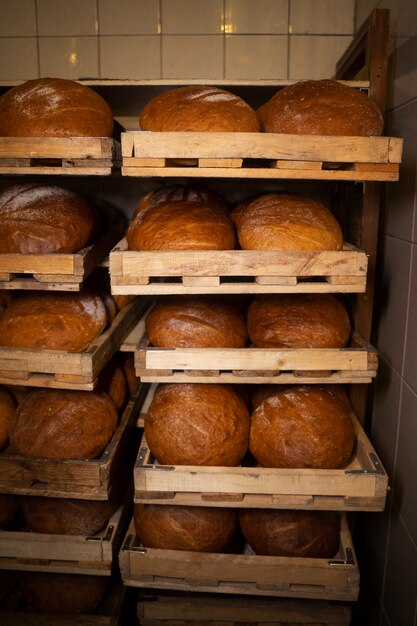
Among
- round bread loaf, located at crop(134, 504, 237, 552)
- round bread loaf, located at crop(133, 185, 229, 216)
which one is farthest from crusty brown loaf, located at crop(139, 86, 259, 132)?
round bread loaf, located at crop(134, 504, 237, 552)

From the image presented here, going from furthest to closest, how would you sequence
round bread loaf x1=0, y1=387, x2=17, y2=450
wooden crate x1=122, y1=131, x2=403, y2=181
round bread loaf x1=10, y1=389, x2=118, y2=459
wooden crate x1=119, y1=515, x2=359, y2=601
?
1. round bread loaf x1=0, y1=387, x2=17, y2=450
2. round bread loaf x1=10, y1=389, x2=118, y2=459
3. wooden crate x1=119, y1=515, x2=359, y2=601
4. wooden crate x1=122, y1=131, x2=403, y2=181

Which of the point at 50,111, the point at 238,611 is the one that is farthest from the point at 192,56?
the point at 238,611

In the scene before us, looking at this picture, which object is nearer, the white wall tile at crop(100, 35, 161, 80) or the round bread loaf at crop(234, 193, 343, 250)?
the round bread loaf at crop(234, 193, 343, 250)

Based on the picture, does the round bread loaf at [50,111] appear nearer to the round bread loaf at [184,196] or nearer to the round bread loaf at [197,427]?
the round bread loaf at [184,196]

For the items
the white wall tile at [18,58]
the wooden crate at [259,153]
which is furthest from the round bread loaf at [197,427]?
the white wall tile at [18,58]

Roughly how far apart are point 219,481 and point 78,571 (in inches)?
30.8

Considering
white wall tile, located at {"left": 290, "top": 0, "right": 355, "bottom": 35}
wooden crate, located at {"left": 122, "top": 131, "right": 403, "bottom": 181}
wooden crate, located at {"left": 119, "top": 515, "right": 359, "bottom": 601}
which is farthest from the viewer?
Result: white wall tile, located at {"left": 290, "top": 0, "right": 355, "bottom": 35}

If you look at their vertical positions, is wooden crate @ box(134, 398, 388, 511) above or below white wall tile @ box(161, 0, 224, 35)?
below

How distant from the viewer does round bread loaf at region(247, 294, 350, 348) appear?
6.77 ft

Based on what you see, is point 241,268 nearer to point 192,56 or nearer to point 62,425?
point 62,425

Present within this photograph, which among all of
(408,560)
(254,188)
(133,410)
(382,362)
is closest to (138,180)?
(254,188)

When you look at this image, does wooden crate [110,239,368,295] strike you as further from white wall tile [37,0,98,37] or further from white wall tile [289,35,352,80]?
white wall tile [37,0,98,37]

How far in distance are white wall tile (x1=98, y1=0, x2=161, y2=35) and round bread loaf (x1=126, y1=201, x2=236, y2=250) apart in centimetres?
144

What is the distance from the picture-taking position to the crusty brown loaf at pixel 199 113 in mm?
1893
